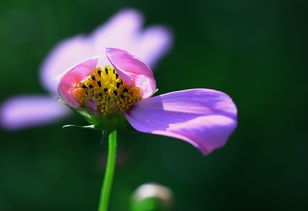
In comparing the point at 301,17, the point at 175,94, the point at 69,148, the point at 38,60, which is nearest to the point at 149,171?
the point at 69,148

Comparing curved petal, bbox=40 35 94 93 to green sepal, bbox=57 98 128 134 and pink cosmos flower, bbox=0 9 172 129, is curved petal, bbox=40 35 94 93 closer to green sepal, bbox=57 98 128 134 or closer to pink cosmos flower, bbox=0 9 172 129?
pink cosmos flower, bbox=0 9 172 129

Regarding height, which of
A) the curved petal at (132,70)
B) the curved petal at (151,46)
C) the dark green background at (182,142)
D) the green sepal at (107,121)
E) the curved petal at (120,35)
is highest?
the curved petal at (132,70)

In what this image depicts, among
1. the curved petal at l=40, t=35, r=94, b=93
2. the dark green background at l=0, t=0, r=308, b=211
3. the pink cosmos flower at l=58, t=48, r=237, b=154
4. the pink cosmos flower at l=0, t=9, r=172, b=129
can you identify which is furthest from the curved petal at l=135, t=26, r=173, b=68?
the pink cosmos flower at l=58, t=48, r=237, b=154

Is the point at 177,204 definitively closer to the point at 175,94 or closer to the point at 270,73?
the point at 270,73

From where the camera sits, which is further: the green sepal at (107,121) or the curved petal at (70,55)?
the curved petal at (70,55)

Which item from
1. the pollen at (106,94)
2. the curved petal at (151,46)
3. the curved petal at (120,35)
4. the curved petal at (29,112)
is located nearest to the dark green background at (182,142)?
the curved petal at (29,112)

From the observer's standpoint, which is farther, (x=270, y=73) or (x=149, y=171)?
(x=270, y=73)

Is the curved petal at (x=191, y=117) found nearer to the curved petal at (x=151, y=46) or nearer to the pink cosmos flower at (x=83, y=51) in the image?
the pink cosmos flower at (x=83, y=51)
